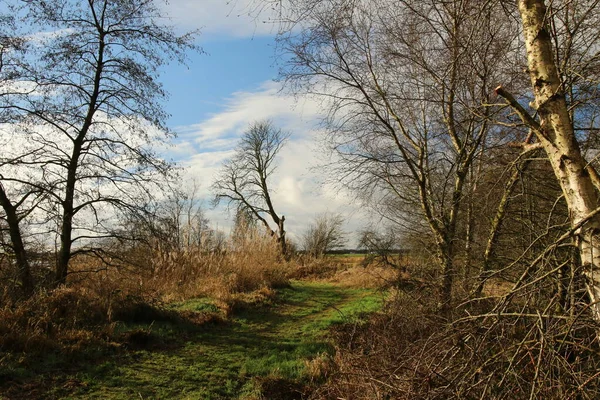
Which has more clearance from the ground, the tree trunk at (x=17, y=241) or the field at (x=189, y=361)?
the tree trunk at (x=17, y=241)

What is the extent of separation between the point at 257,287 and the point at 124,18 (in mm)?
8239

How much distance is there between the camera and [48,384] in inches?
201

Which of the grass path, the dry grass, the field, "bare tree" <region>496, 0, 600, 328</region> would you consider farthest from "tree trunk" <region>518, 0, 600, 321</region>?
the dry grass

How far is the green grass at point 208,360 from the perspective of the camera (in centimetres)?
528

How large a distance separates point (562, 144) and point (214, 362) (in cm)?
556

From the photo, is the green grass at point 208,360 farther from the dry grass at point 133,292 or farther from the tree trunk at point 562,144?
the tree trunk at point 562,144

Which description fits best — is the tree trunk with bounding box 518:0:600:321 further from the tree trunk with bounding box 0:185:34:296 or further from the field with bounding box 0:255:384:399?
A: the tree trunk with bounding box 0:185:34:296

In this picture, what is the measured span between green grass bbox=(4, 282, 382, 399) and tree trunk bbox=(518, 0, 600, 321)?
12.5 feet

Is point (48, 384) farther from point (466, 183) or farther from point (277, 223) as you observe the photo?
point (277, 223)

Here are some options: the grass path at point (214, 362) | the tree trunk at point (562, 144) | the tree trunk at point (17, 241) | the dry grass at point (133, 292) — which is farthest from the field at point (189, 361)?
the tree trunk at point (562, 144)

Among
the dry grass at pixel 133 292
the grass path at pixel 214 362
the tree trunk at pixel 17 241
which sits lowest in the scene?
the grass path at pixel 214 362

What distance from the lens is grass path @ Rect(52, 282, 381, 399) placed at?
5.28 m

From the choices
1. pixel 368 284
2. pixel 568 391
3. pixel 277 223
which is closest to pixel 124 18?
pixel 568 391

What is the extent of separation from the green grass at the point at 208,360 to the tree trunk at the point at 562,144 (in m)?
3.81
